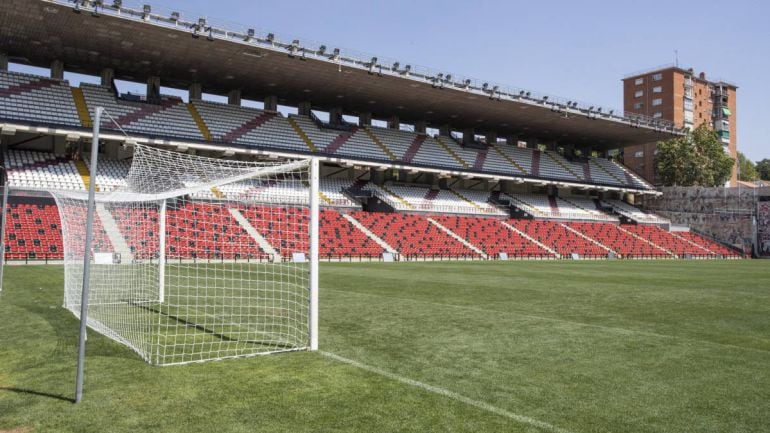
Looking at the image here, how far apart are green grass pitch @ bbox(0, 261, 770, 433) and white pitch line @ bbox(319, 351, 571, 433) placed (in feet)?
0.06

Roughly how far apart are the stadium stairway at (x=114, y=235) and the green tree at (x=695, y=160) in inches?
2510

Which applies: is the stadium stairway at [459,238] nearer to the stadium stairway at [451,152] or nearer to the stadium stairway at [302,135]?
the stadium stairway at [451,152]

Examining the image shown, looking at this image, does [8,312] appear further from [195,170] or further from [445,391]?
[445,391]

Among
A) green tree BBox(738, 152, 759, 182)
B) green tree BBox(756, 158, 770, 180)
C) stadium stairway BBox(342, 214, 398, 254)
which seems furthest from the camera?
green tree BBox(756, 158, 770, 180)

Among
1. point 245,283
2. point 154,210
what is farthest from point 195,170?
point 245,283

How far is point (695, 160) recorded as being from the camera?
209 feet

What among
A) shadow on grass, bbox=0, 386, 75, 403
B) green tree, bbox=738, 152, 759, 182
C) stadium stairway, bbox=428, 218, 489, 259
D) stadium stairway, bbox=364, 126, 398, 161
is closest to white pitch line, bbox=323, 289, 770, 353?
shadow on grass, bbox=0, 386, 75, 403

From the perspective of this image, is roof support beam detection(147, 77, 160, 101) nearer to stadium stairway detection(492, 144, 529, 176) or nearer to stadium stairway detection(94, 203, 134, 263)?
stadium stairway detection(94, 203, 134, 263)

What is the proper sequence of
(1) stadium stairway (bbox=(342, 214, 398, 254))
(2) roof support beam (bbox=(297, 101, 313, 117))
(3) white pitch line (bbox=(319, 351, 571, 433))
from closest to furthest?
(3) white pitch line (bbox=(319, 351, 571, 433)), (1) stadium stairway (bbox=(342, 214, 398, 254)), (2) roof support beam (bbox=(297, 101, 313, 117))

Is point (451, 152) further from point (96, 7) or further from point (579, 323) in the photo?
point (579, 323)

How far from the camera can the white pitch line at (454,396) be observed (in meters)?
4.53

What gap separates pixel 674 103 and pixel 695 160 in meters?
18.0

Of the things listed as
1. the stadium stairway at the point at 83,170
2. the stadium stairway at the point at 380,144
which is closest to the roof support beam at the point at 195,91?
the stadium stairway at the point at 83,170

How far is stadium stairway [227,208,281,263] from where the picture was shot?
2619cm
